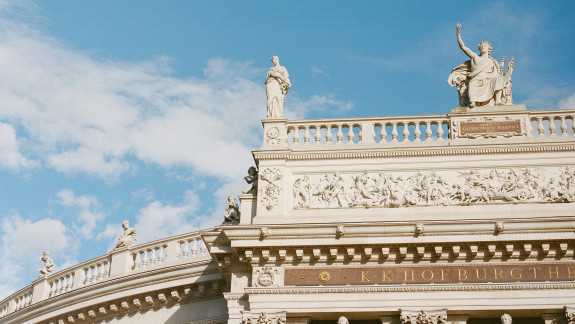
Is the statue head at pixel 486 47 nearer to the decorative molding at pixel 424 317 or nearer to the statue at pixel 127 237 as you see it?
the decorative molding at pixel 424 317

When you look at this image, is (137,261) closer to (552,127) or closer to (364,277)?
(364,277)

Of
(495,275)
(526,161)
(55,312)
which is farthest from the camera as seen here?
(55,312)

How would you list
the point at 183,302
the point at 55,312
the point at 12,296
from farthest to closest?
1. the point at 12,296
2. the point at 55,312
3. the point at 183,302

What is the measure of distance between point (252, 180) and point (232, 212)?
1284 mm

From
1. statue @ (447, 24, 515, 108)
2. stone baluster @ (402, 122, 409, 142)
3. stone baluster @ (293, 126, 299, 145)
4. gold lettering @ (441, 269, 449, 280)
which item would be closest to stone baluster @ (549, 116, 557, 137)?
statue @ (447, 24, 515, 108)

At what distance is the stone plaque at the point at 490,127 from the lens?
2828cm

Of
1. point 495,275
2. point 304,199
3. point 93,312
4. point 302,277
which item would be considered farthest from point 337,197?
point 93,312

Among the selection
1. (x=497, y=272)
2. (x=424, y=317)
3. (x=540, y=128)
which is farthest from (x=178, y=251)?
(x=540, y=128)

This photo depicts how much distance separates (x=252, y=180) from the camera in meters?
28.7

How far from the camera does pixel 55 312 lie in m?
32.0

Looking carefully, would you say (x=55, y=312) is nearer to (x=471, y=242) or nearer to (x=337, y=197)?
(x=337, y=197)

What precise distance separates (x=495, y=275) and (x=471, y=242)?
1.13 metres

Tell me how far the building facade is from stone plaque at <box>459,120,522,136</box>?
36 mm

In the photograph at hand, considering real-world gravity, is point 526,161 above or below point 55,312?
above
